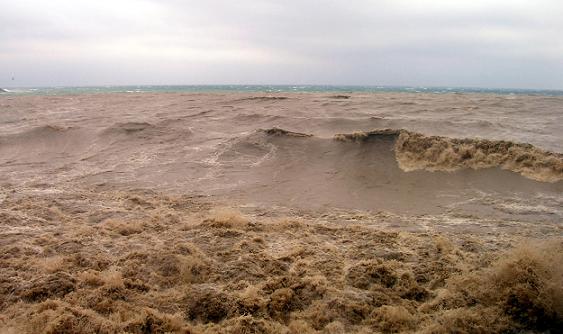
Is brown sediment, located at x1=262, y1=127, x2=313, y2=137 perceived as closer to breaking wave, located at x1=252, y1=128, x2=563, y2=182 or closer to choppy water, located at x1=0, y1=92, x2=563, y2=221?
choppy water, located at x1=0, y1=92, x2=563, y2=221

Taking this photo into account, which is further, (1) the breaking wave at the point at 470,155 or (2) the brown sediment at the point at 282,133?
(2) the brown sediment at the point at 282,133

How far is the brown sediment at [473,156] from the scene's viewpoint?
336 inches

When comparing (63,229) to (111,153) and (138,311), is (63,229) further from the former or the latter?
(111,153)

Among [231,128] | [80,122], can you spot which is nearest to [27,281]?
[231,128]

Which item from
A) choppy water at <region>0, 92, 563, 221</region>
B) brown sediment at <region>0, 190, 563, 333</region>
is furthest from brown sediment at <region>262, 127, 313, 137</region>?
brown sediment at <region>0, 190, 563, 333</region>

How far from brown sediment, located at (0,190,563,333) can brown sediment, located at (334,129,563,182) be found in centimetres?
288

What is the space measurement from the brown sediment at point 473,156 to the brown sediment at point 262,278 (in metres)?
2.88

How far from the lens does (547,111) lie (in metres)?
15.8

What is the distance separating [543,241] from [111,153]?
9974 mm

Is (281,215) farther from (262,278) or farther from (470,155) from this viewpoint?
(470,155)

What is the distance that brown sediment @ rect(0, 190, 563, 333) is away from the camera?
4.22 meters

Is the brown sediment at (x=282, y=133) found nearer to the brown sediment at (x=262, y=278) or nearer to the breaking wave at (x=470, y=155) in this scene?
the breaking wave at (x=470, y=155)

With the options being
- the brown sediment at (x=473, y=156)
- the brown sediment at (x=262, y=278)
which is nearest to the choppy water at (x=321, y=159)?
the brown sediment at (x=473, y=156)

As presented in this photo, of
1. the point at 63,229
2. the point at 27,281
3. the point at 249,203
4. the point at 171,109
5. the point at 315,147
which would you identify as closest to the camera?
the point at 27,281
